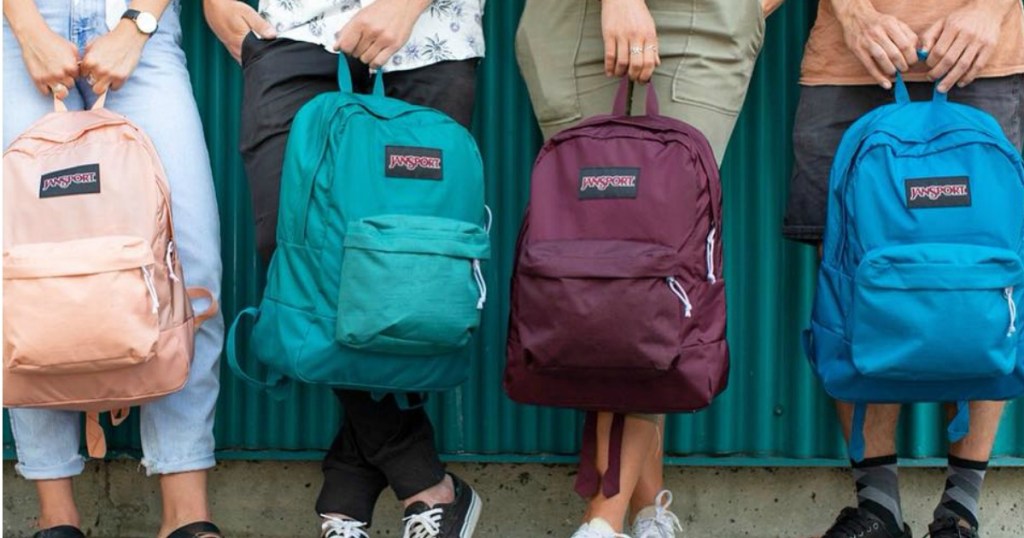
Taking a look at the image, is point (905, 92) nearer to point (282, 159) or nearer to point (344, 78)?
point (344, 78)

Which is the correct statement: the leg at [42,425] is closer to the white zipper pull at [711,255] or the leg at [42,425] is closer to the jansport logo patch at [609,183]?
the jansport logo patch at [609,183]

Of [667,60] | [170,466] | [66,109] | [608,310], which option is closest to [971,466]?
[608,310]

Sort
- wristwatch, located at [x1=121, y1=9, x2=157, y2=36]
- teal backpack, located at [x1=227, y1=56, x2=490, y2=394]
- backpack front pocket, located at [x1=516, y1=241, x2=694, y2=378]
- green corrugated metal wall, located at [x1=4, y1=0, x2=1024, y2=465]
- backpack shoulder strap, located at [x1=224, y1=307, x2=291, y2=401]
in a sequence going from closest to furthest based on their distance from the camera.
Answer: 1. backpack front pocket, located at [x1=516, y1=241, x2=694, y2=378]
2. teal backpack, located at [x1=227, y1=56, x2=490, y2=394]
3. backpack shoulder strap, located at [x1=224, y1=307, x2=291, y2=401]
4. wristwatch, located at [x1=121, y1=9, x2=157, y2=36]
5. green corrugated metal wall, located at [x1=4, y1=0, x2=1024, y2=465]

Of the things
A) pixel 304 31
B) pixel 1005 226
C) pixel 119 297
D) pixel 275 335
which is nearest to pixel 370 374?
pixel 275 335

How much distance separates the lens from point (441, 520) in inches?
119

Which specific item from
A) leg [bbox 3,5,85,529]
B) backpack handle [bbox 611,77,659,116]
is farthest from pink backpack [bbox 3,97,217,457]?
backpack handle [bbox 611,77,659,116]

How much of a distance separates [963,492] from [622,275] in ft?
3.90

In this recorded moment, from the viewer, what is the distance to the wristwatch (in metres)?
3.09

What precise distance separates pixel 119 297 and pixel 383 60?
0.82 m

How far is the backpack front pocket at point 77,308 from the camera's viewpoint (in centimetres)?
274

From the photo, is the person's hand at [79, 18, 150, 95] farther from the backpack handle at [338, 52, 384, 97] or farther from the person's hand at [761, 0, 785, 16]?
the person's hand at [761, 0, 785, 16]

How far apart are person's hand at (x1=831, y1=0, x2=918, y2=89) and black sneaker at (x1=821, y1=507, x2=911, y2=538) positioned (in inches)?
41.9

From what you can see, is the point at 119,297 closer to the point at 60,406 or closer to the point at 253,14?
the point at 60,406

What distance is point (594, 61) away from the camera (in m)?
3.02
